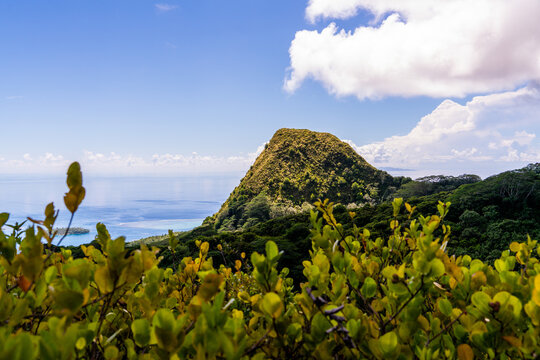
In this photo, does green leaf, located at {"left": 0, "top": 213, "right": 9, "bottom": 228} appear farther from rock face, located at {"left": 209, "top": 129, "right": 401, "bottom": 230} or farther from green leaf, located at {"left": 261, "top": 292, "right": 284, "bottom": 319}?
rock face, located at {"left": 209, "top": 129, "right": 401, "bottom": 230}

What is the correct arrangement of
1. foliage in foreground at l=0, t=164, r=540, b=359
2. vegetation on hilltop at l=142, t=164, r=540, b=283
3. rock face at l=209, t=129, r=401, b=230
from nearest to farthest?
foliage in foreground at l=0, t=164, r=540, b=359 → vegetation on hilltop at l=142, t=164, r=540, b=283 → rock face at l=209, t=129, r=401, b=230

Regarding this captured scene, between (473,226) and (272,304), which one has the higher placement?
(272,304)

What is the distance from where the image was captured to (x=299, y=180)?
48.3 metres

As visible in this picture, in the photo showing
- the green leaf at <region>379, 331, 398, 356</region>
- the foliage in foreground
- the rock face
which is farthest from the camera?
the rock face

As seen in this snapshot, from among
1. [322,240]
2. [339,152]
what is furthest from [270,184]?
[322,240]

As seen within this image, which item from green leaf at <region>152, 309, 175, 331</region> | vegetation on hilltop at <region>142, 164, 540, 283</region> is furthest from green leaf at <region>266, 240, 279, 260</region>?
vegetation on hilltop at <region>142, 164, 540, 283</region>

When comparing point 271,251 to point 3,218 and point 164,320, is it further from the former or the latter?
point 3,218

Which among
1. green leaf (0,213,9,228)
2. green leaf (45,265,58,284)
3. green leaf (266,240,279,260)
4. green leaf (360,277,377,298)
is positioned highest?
green leaf (0,213,9,228)

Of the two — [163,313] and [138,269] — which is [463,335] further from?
[138,269]

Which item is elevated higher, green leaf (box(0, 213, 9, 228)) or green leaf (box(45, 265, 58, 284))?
green leaf (box(0, 213, 9, 228))

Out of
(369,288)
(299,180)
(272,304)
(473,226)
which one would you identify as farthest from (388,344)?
(299,180)

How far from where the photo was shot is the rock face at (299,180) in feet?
134

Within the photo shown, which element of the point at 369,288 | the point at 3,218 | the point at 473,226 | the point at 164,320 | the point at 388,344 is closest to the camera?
the point at 164,320

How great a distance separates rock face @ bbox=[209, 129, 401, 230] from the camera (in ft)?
134
